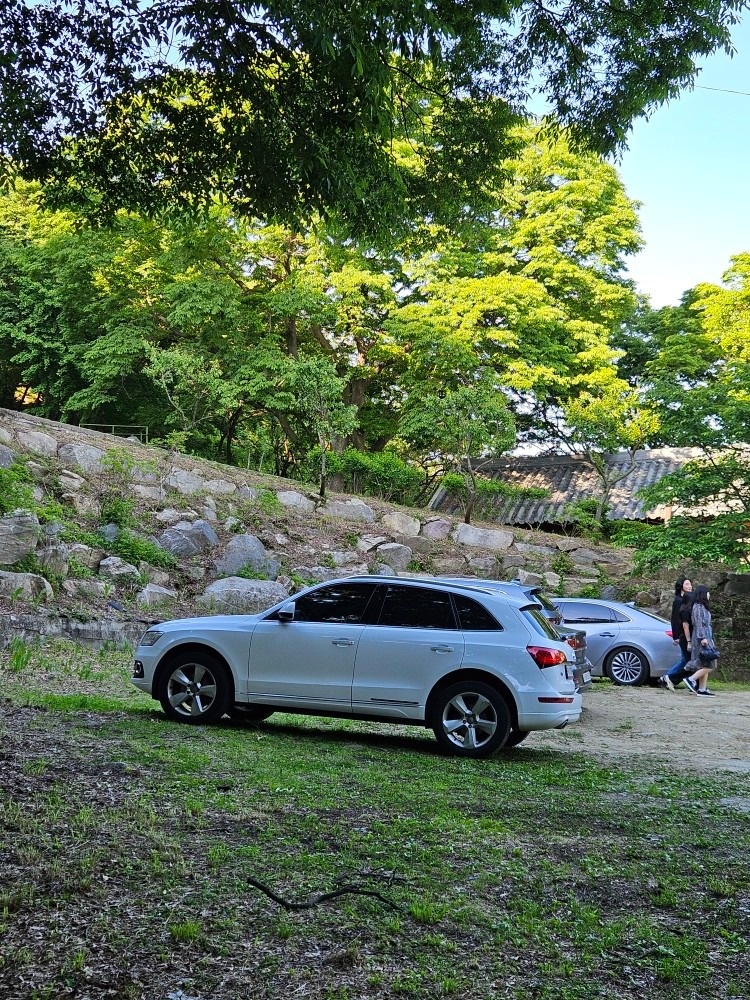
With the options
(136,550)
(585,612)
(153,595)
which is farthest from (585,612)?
(136,550)

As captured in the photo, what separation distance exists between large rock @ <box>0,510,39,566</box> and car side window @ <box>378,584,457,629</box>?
8.41 meters

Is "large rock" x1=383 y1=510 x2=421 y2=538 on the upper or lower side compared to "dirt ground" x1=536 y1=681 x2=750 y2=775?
upper

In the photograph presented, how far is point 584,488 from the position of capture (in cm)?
2655

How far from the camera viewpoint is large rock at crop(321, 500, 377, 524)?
22.0m

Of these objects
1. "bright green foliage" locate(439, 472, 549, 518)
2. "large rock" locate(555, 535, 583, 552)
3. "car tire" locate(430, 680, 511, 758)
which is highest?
"bright green foliage" locate(439, 472, 549, 518)

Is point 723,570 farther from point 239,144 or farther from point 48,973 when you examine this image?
point 48,973

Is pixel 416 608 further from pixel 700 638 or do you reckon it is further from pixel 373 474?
pixel 373 474

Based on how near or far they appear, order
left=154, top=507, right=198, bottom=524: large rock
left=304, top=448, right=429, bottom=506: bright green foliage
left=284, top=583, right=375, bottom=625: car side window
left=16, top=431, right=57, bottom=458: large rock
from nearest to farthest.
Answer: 1. left=284, top=583, right=375, bottom=625: car side window
2. left=154, top=507, right=198, bottom=524: large rock
3. left=16, top=431, right=57, bottom=458: large rock
4. left=304, top=448, right=429, bottom=506: bright green foliage

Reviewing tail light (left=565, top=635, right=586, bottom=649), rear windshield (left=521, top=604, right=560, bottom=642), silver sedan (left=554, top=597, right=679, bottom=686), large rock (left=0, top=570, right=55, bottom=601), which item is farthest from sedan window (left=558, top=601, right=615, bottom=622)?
large rock (left=0, top=570, right=55, bottom=601)

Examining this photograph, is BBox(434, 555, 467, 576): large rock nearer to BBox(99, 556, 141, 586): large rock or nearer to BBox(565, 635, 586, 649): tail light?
BBox(99, 556, 141, 586): large rock

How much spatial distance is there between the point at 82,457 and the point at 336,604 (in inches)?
469

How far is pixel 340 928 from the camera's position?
3846 mm

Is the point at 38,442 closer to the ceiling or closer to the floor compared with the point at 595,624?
closer to the ceiling

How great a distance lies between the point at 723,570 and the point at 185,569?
11.7m
